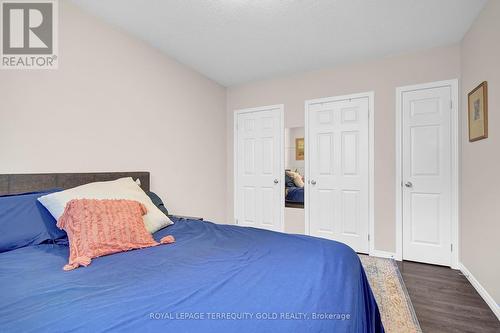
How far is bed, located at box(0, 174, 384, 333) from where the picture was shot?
78 cm

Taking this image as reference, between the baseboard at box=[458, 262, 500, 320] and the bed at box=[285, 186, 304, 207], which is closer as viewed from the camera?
the baseboard at box=[458, 262, 500, 320]

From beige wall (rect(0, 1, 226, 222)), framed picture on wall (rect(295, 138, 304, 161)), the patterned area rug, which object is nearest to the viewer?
the patterned area rug

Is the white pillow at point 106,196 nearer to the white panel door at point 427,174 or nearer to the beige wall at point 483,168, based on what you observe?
the beige wall at point 483,168

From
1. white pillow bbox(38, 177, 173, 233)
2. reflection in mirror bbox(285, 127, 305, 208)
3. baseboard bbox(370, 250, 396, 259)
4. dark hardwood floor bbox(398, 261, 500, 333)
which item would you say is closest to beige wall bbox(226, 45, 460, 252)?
baseboard bbox(370, 250, 396, 259)

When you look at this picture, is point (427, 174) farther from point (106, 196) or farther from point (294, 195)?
point (106, 196)

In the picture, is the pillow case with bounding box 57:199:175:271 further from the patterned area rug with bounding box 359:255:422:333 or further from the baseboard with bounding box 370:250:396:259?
the baseboard with bounding box 370:250:396:259


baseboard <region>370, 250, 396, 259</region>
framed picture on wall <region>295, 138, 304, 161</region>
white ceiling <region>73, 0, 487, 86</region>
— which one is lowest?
baseboard <region>370, 250, 396, 259</region>

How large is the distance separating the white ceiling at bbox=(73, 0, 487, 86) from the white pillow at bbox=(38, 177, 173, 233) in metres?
1.58

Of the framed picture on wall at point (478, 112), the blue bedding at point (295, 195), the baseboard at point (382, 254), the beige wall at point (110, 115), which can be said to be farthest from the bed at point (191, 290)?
the blue bedding at point (295, 195)

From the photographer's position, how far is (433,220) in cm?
296

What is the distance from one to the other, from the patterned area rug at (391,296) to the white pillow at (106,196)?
171 cm

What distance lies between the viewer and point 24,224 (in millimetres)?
1579

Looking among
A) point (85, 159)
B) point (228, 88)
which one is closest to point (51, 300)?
point (85, 159)

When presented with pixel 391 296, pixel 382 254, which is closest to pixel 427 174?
pixel 382 254
